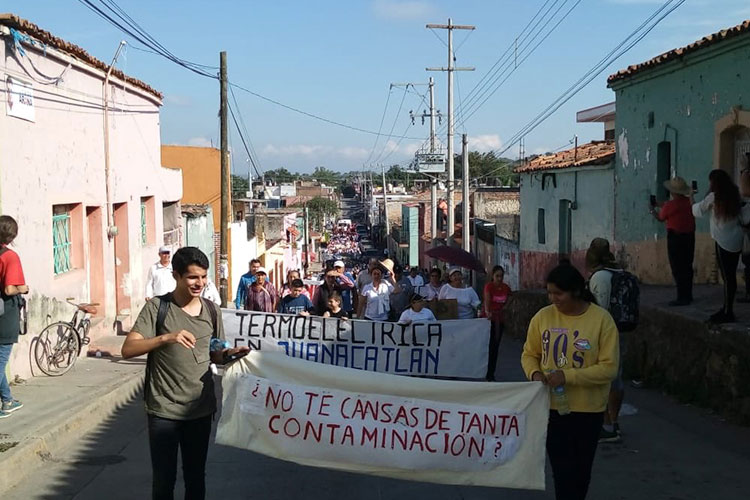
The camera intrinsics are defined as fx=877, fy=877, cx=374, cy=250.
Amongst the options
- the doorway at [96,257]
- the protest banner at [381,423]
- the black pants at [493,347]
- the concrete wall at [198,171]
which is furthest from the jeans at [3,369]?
the concrete wall at [198,171]

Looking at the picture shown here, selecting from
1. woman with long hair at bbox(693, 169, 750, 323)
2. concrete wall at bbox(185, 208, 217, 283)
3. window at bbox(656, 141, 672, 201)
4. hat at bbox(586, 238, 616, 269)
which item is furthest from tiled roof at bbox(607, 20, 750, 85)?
concrete wall at bbox(185, 208, 217, 283)

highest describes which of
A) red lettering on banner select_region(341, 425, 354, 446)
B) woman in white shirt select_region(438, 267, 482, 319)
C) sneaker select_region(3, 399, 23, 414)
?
woman in white shirt select_region(438, 267, 482, 319)

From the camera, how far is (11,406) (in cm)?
859

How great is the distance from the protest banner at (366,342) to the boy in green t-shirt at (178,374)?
4235mm

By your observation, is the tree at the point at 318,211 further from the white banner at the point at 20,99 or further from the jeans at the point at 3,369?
the jeans at the point at 3,369

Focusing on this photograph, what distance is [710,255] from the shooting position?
13.8m

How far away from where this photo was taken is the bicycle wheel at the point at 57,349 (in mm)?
11008

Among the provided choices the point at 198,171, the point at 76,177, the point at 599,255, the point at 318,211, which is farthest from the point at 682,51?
the point at 318,211

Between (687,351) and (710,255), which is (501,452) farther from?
(710,255)

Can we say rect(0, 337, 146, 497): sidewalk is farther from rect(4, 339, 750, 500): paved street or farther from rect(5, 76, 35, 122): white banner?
rect(5, 76, 35, 122): white banner

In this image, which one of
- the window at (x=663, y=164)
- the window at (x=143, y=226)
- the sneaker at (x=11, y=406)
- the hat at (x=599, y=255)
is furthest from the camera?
the window at (x=143, y=226)

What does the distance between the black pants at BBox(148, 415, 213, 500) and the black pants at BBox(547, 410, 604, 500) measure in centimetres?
205

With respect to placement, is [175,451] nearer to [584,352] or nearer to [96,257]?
[584,352]

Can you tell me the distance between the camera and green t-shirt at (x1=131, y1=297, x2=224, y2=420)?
4.92 metres
